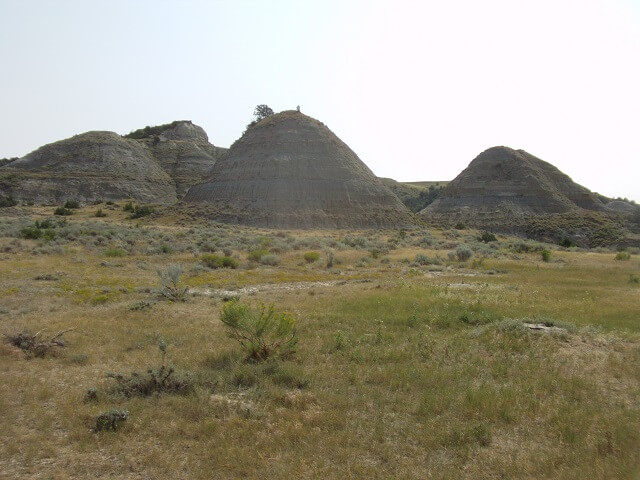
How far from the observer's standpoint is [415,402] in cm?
713

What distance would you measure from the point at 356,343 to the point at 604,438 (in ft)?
17.1

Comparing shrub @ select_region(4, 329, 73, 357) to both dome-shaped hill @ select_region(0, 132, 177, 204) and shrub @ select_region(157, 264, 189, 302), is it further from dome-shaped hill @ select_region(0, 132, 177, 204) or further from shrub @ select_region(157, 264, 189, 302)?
dome-shaped hill @ select_region(0, 132, 177, 204)

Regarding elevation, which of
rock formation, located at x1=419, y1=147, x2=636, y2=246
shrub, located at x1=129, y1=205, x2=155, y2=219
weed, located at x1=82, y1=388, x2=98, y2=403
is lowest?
weed, located at x1=82, y1=388, x2=98, y2=403

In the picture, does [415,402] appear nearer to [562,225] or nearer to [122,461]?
[122,461]

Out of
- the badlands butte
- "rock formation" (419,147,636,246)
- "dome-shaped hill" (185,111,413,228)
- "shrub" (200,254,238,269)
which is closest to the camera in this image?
"shrub" (200,254,238,269)

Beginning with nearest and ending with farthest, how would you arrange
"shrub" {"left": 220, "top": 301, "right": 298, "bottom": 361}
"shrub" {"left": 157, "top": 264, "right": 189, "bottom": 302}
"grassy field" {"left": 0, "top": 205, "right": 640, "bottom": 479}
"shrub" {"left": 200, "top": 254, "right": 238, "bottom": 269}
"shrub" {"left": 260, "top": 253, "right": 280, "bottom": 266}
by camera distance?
"grassy field" {"left": 0, "top": 205, "right": 640, "bottom": 479} < "shrub" {"left": 220, "top": 301, "right": 298, "bottom": 361} < "shrub" {"left": 157, "top": 264, "right": 189, "bottom": 302} < "shrub" {"left": 200, "top": 254, "right": 238, "bottom": 269} < "shrub" {"left": 260, "top": 253, "right": 280, "bottom": 266}

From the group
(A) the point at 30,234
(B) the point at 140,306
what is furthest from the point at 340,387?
(A) the point at 30,234

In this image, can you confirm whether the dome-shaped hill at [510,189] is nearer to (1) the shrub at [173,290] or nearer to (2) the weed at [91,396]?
(1) the shrub at [173,290]

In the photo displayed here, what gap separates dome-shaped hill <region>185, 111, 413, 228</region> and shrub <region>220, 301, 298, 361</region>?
47167 millimetres

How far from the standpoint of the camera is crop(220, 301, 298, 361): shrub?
30.2ft

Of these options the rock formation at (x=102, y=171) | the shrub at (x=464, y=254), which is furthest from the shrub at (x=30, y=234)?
the rock formation at (x=102, y=171)

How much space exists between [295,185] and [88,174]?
117ft

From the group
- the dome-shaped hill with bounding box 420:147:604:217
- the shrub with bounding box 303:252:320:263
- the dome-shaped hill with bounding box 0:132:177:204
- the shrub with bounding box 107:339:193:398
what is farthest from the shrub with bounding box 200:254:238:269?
the dome-shaped hill with bounding box 420:147:604:217

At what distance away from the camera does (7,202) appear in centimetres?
→ 6372
